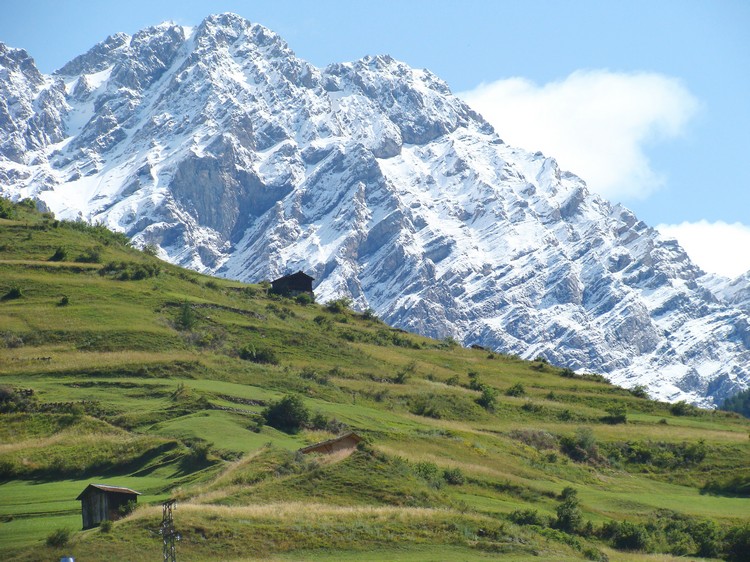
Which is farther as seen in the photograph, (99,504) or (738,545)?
(738,545)

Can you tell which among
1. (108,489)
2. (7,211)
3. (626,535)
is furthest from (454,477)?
(7,211)

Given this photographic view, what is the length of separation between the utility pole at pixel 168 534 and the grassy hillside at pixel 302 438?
3.26 feet

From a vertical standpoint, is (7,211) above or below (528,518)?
above

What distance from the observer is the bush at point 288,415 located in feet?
274

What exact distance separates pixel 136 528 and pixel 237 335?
67.2 meters

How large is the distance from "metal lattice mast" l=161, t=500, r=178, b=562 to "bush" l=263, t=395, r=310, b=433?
30634mm

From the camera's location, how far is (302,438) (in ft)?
260

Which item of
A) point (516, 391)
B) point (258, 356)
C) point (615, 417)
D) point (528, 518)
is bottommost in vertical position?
point (528, 518)

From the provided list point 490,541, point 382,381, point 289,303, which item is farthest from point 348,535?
point 289,303

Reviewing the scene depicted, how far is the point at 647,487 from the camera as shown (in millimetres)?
90250

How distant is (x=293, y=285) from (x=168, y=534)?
11797 centimetres

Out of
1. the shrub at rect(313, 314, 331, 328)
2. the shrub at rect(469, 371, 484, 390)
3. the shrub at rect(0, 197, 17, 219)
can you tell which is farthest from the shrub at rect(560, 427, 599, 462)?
the shrub at rect(0, 197, 17, 219)

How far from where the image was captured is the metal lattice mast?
1876 inches

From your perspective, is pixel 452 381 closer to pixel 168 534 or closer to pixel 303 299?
pixel 303 299
